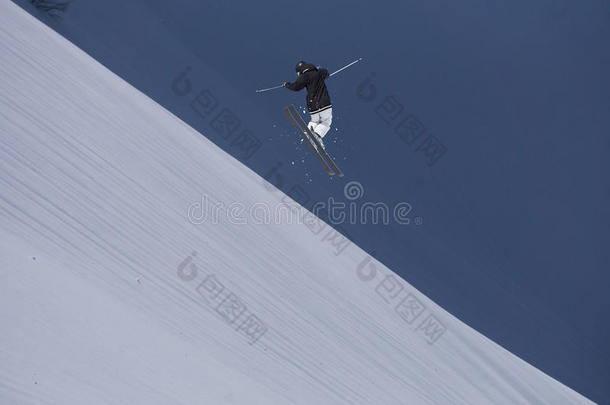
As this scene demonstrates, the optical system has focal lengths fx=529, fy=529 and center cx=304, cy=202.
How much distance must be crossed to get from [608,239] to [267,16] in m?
4.64

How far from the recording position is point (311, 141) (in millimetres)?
5324

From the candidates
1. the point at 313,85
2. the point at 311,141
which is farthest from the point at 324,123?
the point at 313,85

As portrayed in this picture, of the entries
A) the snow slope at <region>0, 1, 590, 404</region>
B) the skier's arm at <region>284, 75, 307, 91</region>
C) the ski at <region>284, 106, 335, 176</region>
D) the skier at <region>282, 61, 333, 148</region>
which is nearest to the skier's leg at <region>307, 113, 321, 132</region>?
the skier at <region>282, 61, 333, 148</region>

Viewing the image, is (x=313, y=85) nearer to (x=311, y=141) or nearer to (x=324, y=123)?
(x=324, y=123)

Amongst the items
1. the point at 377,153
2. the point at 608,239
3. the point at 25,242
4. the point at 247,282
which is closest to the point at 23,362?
the point at 25,242

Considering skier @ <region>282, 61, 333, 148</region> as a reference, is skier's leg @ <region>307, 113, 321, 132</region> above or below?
below

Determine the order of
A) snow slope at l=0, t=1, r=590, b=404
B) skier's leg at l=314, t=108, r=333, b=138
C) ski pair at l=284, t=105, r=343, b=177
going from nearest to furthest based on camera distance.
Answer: snow slope at l=0, t=1, r=590, b=404 → skier's leg at l=314, t=108, r=333, b=138 → ski pair at l=284, t=105, r=343, b=177

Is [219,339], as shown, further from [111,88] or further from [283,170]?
[111,88]

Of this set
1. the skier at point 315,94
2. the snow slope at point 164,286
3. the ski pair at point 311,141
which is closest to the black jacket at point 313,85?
the skier at point 315,94

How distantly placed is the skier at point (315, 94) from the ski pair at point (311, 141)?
0.12 m

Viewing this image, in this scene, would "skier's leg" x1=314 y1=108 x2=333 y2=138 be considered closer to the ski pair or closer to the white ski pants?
the white ski pants

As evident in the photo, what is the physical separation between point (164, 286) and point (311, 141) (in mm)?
2020

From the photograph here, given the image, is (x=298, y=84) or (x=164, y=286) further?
(x=298, y=84)

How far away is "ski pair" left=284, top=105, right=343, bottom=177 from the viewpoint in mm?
A: 5309
